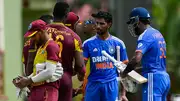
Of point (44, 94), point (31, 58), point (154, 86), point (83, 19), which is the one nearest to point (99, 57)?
point (154, 86)

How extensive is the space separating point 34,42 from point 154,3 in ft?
71.4

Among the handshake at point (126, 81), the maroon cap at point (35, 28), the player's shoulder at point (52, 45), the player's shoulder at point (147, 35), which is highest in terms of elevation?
the maroon cap at point (35, 28)

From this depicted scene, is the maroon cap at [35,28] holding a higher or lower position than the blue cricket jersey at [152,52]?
higher

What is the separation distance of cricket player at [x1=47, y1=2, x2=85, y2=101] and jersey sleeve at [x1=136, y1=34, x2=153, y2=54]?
1033 mm

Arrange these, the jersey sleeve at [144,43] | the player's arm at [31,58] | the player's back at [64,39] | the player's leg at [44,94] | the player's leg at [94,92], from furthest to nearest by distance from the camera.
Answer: the player's leg at [94,92]
the jersey sleeve at [144,43]
the player's back at [64,39]
the player's arm at [31,58]
the player's leg at [44,94]

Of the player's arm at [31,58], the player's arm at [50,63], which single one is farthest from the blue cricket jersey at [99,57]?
the player's arm at [50,63]

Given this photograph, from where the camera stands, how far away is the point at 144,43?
16.6 m

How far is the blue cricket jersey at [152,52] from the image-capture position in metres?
16.7

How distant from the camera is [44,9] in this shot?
1359 inches

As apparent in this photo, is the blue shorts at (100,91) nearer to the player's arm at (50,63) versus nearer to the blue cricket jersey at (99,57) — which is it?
the blue cricket jersey at (99,57)

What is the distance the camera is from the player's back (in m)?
15.9

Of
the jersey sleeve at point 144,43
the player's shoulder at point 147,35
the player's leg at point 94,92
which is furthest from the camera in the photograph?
the player's leg at point 94,92

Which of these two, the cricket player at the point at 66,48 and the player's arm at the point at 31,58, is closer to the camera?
the player's arm at the point at 31,58

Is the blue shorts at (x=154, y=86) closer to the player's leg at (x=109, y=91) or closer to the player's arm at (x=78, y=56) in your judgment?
the player's leg at (x=109, y=91)
